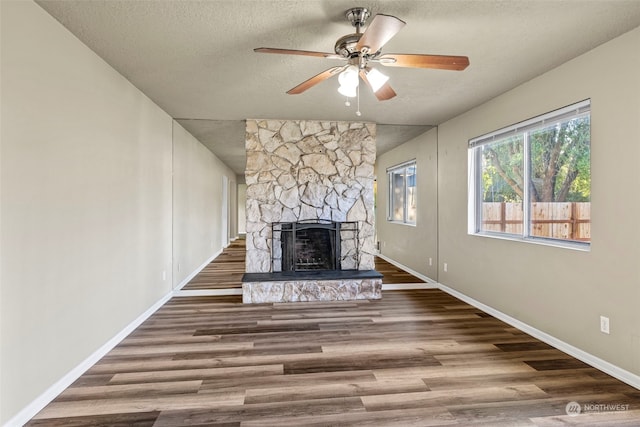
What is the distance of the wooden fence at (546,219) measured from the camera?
2.56 m

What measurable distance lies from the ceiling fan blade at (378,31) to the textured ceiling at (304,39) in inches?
10.2

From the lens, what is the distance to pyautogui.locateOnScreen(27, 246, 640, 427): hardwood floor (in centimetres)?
184

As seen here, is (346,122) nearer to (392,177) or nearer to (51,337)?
(392,177)

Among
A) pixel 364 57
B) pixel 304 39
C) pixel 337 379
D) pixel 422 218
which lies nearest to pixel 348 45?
pixel 364 57

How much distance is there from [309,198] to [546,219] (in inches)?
103

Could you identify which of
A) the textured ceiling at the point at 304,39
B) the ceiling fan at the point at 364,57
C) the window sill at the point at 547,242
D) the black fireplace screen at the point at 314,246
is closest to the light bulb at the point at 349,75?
the ceiling fan at the point at 364,57

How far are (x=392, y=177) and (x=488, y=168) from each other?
2976 millimetres

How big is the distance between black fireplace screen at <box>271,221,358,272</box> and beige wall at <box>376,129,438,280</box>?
A: 1.25 metres

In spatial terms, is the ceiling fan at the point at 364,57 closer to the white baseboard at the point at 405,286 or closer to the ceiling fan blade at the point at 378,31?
the ceiling fan blade at the point at 378,31

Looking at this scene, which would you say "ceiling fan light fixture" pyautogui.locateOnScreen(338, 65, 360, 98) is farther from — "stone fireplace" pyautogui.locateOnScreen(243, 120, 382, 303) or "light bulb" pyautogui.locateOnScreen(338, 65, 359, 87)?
"stone fireplace" pyautogui.locateOnScreen(243, 120, 382, 303)

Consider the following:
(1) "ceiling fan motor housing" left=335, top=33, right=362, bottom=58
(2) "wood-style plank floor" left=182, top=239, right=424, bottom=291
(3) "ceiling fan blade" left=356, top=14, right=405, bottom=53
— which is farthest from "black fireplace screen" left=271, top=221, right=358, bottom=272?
(3) "ceiling fan blade" left=356, top=14, right=405, bottom=53

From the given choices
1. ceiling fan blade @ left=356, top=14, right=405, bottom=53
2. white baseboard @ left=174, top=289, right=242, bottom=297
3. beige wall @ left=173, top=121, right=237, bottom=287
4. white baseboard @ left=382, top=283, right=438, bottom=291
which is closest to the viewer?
ceiling fan blade @ left=356, top=14, right=405, bottom=53

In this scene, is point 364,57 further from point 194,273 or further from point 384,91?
point 194,273

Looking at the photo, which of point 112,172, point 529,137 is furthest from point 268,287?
point 529,137
